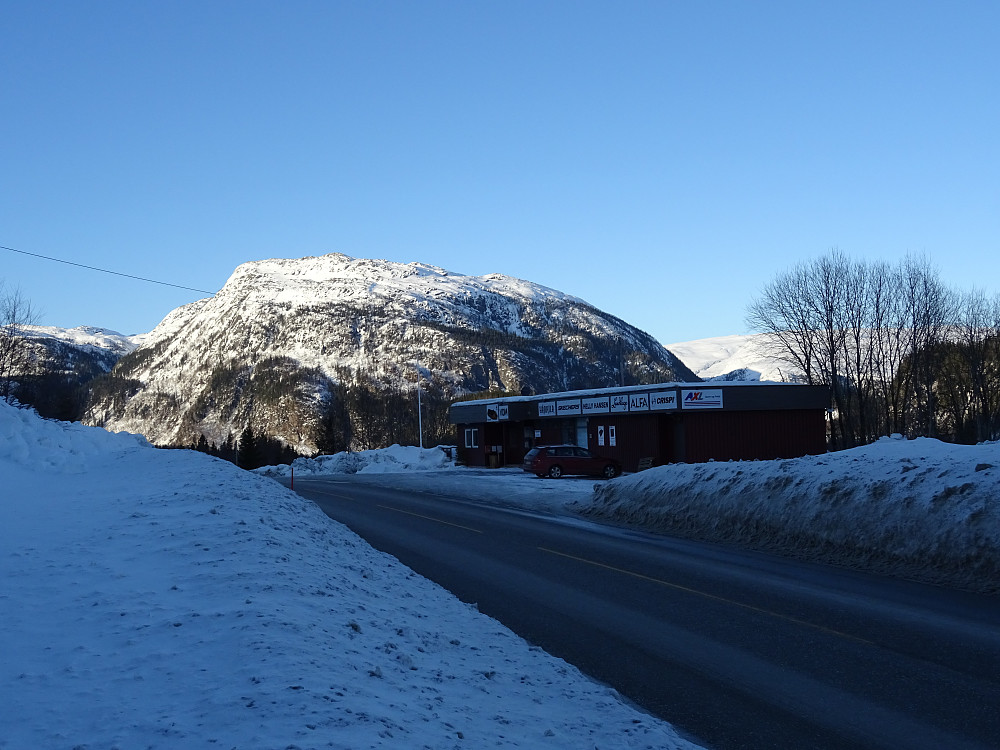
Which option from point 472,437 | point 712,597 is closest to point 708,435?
point 472,437

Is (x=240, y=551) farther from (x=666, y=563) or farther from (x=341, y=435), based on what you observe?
(x=341, y=435)

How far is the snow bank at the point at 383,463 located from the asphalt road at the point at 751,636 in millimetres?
41004

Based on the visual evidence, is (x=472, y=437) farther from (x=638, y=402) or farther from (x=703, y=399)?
(x=703, y=399)

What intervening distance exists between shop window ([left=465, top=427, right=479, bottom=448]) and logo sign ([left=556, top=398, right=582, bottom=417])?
349 inches

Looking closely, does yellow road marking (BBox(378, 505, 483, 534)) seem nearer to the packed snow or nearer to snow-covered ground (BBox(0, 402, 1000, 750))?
snow-covered ground (BBox(0, 402, 1000, 750))

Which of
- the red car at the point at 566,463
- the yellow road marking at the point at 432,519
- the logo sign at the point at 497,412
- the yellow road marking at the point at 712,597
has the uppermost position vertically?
the logo sign at the point at 497,412

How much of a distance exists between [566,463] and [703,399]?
8941 millimetres

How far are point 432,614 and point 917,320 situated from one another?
62.2 m

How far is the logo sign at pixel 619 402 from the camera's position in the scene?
43.9 metres

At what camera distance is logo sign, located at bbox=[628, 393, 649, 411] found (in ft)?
139

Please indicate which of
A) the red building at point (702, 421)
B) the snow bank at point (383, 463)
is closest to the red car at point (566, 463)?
the red building at point (702, 421)

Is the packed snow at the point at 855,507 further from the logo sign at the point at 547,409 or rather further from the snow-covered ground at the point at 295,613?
the logo sign at the point at 547,409

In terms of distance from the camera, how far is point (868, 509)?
13594 millimetres

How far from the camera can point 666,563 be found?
1283cm
